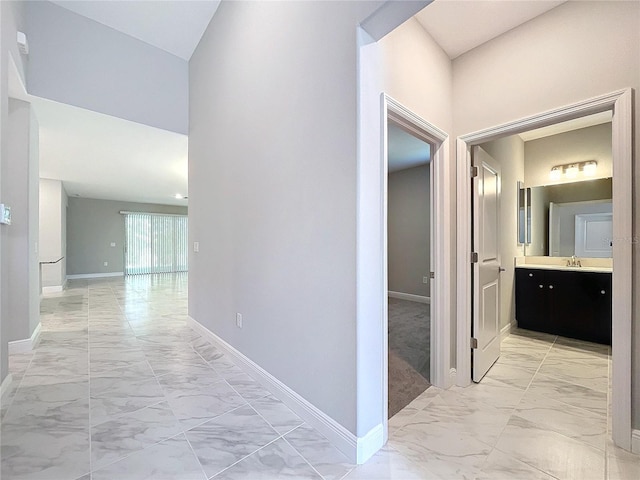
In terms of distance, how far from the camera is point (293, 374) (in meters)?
1.84

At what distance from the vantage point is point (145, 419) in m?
1.73

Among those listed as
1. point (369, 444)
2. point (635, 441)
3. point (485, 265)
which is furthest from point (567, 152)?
point (369, 444)

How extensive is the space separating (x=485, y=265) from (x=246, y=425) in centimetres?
220

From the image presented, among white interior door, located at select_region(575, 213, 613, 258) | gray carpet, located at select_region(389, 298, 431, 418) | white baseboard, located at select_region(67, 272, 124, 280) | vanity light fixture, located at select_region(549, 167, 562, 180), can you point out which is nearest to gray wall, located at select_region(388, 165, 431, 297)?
gray carpet, located at select_region(389, 298, 431, 418)

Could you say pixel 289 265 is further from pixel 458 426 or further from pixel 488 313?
pixel 488 313

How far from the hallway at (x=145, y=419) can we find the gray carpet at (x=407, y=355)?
0.82 metres

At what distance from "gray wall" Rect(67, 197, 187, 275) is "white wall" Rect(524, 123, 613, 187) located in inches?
418

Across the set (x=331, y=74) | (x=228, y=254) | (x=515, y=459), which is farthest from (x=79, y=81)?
(x=515, y=459)

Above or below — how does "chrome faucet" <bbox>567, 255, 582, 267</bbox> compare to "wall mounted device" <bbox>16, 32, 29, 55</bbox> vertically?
below

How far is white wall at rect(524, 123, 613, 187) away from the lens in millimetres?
3396

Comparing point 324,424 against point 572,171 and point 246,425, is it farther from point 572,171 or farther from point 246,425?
point 572,171

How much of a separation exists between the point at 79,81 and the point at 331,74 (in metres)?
3.10

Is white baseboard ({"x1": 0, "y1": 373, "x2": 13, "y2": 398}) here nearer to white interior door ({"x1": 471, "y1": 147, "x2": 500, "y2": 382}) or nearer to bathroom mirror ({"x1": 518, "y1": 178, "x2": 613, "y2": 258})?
white interior door ({"x1": 471, "y1": 147, "x2": 500, "y2": 382})

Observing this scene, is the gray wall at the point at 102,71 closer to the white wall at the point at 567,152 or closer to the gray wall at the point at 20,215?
the gray wall at the point at 20,215
